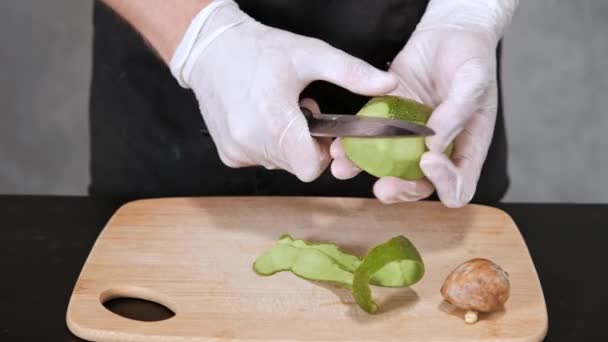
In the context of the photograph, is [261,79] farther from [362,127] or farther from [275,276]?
[275,276]

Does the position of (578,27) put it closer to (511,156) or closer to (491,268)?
(511,156)

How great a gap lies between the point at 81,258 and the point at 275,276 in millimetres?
345

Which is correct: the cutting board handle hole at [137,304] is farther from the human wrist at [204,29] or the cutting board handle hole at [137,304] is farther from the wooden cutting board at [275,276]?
the human wrist at [204,29]

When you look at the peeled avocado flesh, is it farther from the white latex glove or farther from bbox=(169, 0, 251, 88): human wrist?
bbox=(169, 0, 251, 88): human wrist

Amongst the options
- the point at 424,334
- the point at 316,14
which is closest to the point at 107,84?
the point at 316,14

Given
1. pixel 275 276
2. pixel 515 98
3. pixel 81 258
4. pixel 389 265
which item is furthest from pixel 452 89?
pixel 515 98

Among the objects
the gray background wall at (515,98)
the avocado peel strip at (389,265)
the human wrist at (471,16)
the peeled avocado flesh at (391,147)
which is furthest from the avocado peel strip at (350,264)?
the gray background wall at (515,98)

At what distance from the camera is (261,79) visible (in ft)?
4.72

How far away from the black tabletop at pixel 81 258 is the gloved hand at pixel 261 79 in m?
0.35

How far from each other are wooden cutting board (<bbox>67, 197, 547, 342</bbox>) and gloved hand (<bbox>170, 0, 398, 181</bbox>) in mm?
168

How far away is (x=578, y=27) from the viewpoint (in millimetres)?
3600

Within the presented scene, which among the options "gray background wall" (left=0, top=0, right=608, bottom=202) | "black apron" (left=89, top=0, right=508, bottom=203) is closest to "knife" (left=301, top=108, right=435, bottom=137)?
"black apron" (left=89, top=0, right=508, bottom=203)

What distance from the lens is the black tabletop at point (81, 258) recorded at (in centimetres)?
140

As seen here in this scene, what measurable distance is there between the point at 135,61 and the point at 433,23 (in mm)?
570
